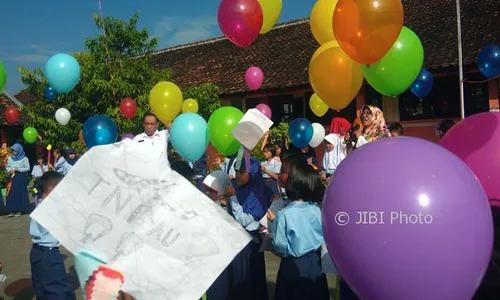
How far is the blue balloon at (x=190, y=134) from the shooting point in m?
3.62

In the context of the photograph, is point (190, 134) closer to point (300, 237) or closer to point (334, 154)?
point (300, 237)

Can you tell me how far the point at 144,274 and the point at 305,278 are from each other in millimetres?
1352

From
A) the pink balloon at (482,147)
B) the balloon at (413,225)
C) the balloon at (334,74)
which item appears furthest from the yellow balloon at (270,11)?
the balloon at (413,225)

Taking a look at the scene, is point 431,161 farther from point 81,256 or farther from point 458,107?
point 458,107

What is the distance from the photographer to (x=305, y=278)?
290cm

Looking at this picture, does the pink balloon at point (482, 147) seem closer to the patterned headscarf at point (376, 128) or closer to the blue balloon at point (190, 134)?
the patterned headscarf at point (376, 128)

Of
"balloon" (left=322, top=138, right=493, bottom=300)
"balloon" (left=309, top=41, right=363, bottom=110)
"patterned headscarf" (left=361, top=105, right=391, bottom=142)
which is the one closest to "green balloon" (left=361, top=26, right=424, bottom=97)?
"balloon" (left=309, top=41, right=363, bottom=110)

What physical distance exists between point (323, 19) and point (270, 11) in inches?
23.9

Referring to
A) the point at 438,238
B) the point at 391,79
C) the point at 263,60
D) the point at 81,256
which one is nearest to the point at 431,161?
the point at 438,238

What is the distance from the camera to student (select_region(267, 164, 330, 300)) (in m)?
2.79

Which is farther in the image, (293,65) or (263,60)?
(263,60)

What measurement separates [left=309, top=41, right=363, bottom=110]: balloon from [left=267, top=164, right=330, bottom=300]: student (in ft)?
3.49

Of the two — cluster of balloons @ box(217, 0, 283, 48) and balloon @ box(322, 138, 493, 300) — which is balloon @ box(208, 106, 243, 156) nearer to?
cluster of balloons @ box(217, 0, 283, 48)

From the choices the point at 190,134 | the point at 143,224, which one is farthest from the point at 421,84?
the point at 143,224
